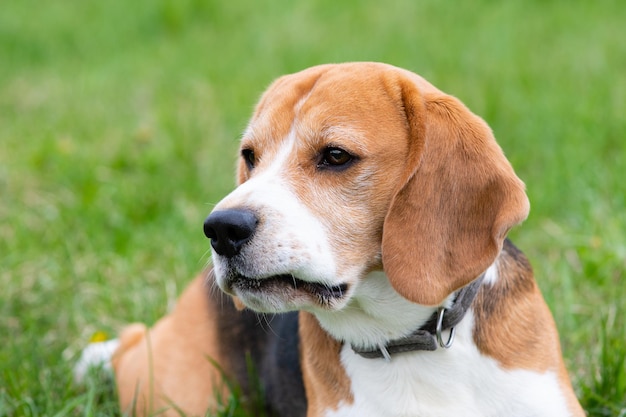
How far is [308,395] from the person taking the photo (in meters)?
3.63

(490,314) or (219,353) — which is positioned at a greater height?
(490,314)

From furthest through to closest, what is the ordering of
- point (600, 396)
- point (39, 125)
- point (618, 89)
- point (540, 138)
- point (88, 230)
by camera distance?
point (39, 125), point (618, 89), point (540, 138), point (88, 230), point (600, 396)

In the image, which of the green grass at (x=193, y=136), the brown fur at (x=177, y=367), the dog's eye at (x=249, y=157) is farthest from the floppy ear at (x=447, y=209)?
the brown fur at (x=177, y=367)

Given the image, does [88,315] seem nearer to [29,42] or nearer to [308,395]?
[308,395]

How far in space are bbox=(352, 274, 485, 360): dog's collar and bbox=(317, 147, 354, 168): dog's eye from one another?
26.6 inches

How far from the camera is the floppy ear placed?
9.99 ft

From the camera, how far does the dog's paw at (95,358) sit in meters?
4.59

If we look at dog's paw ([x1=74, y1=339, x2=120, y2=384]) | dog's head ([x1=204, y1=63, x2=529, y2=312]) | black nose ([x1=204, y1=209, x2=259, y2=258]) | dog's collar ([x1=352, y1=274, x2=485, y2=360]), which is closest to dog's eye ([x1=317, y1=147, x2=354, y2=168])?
dog's head ([x1=204, y1=63, x2=529, y2=312])

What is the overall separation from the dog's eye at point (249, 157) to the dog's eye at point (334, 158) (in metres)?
0.42

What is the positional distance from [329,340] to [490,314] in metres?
0.68

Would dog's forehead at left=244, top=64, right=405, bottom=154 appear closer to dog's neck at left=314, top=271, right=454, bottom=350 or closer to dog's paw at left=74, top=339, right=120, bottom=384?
dog's neck at left=314, top=271, right=454, bottom=350

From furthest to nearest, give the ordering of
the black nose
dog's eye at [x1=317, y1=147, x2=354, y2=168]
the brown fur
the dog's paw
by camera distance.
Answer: the dog's paw, the brown fur, dog's eye at [x1=317, y1=147, x2=354, y2=168], the black nose

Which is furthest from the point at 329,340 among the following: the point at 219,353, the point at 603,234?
the point at 603,234

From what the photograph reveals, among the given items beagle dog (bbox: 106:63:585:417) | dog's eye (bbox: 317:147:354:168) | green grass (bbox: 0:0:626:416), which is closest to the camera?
beagle dog (bbox: 106:63:585:417)
